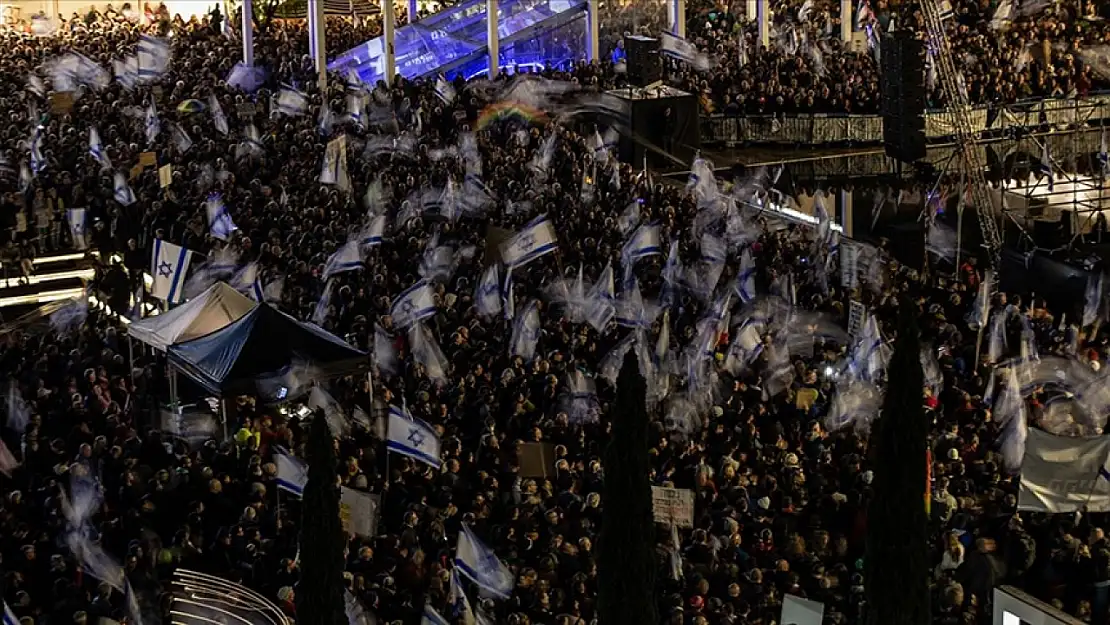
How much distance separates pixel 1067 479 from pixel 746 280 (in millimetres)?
7295

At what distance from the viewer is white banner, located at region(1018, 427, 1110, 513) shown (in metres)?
15.4

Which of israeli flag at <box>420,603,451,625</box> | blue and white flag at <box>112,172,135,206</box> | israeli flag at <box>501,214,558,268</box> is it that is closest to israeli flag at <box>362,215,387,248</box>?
israeli flag at <box>501,214,558,268</box>

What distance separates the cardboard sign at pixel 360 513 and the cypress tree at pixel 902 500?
15.0ft

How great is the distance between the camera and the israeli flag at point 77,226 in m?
24.6

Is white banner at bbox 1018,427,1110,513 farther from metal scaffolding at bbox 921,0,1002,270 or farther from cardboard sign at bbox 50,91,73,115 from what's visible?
cardboard sign at bbox 50,91,73,115

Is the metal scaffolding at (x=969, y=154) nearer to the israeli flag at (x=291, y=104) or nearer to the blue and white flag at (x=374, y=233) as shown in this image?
the blue and white flag at (x=374, y=233)

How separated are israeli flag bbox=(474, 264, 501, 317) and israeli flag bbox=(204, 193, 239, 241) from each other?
4.12 metres

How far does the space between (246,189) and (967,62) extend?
55.8 ft

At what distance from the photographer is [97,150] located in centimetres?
2691

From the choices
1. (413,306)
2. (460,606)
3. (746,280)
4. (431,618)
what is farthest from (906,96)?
(431,618)

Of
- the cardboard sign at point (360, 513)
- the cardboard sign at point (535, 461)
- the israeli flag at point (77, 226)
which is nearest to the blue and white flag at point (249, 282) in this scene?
the israeli flag at point (77, 226)

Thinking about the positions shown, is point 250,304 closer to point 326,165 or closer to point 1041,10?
point 326,165

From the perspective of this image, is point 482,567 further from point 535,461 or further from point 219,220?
point 219,220

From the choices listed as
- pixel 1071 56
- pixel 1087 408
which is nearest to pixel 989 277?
pixel 1087 408
